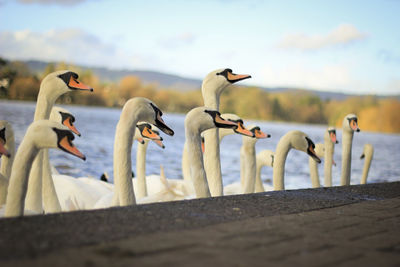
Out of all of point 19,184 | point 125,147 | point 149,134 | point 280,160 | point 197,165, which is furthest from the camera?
point 149,134

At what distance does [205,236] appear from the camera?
3736 mm

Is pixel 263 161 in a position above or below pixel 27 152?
above

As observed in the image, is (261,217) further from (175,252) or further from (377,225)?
(175,252)

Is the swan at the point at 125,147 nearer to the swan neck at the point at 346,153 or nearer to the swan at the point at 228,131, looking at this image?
the swan at the point at 228,131

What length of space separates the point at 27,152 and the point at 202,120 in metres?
2.64

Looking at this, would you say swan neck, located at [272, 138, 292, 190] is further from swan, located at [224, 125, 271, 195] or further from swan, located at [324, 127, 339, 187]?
swan, located at [324, 127, 339, 187]

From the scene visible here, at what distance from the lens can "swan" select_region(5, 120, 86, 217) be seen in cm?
468

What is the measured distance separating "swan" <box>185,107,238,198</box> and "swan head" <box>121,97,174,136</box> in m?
0.61

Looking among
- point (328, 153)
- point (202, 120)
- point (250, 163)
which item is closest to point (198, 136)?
point (202, 120)

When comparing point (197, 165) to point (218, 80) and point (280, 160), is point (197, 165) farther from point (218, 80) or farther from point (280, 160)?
point (280, 160)

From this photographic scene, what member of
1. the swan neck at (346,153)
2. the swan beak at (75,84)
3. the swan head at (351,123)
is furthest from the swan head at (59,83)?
the swan neck at (346,153)

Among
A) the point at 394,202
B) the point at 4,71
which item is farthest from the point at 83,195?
the point at 4,71

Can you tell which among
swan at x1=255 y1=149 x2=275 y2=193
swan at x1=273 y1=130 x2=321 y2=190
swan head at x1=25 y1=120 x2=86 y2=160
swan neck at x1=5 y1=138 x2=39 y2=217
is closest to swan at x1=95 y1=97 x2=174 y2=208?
swan head at x1=25 y1=120 x2=86 y2=160

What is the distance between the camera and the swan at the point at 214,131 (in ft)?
28.0
